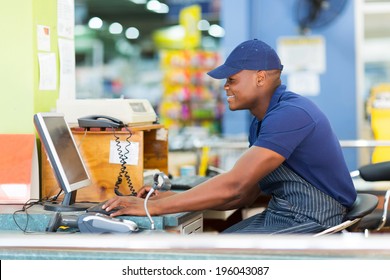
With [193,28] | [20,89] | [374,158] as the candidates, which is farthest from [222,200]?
[193,28]

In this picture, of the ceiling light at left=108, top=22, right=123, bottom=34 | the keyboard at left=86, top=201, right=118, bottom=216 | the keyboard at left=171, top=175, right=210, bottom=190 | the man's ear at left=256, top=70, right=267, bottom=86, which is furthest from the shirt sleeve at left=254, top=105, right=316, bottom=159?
the ceiling light at left=108, top=22, right=123, bottom=34

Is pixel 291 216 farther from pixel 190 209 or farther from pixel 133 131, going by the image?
pixel 133 131

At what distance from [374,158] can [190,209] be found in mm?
3896

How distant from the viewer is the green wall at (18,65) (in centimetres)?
384

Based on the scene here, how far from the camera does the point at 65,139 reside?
11.3ft

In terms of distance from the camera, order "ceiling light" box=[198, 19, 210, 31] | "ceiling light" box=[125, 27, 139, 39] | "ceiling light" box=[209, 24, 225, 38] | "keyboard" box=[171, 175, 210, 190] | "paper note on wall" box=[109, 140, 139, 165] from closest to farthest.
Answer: "paper note on wall" box=[109, 140, 139, 165] < "keyboard" box=[171, 175, 210, 190] < "ceiling light" box=[198, 19, 210, 31] < "ceiling light" box=[209, 24, 225, 38] < "ceiling light" box=[125, 27, 139, 39]

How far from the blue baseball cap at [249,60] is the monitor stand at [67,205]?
890 millimetres

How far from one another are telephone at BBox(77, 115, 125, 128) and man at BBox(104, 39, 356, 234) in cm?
40

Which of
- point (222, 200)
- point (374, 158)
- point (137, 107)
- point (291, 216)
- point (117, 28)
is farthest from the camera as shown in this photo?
point (117, 28)

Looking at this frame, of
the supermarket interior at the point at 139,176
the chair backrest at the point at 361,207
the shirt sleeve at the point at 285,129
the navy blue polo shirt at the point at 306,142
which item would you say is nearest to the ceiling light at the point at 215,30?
the supermarket interior at the point at 139,176

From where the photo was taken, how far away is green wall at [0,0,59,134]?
3.84 metres

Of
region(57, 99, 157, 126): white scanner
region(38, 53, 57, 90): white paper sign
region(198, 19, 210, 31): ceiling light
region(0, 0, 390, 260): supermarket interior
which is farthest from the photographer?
region(198, 19, 210, 31): ceiling light

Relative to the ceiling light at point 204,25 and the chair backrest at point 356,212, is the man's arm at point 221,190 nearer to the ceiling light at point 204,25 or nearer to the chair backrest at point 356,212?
the chair backrest at point 356,212

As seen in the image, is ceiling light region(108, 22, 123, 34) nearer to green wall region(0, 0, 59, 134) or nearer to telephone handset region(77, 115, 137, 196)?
green wall region(0, 0, 59, 134)
